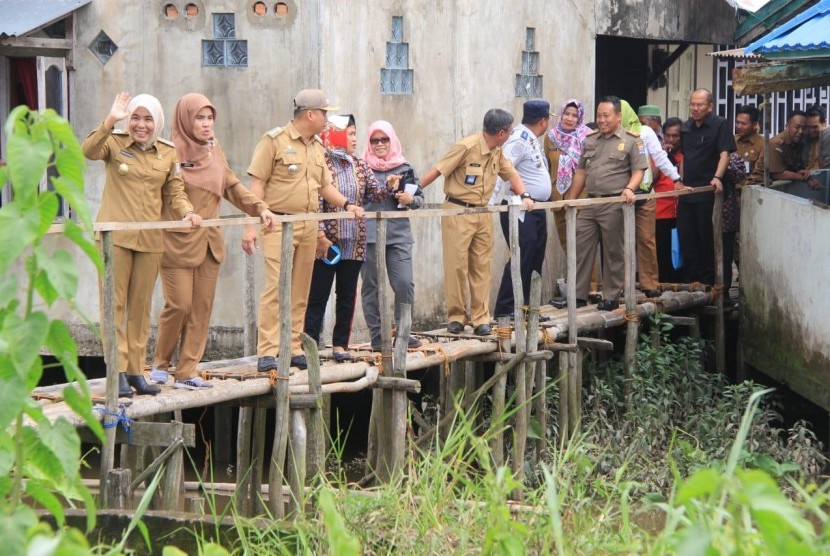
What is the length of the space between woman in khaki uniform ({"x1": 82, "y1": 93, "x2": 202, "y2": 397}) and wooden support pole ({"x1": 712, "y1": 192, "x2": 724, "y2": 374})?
579 cm

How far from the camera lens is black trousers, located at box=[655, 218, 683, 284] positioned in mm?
12156

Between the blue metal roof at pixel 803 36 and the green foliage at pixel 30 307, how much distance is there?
22.5 feet

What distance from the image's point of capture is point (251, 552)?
18.0 feet

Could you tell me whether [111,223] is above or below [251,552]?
above

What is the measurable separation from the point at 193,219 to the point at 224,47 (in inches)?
140

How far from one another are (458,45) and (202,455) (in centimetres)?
374

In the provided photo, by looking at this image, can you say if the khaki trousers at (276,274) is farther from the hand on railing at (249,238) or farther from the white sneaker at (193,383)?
the white sneaker at (193,383)

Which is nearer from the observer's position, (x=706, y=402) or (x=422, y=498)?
(x=422, y=498)

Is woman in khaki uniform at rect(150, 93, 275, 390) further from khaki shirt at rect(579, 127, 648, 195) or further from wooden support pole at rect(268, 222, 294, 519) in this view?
khaki shirt at rect(579, 127, 648, 195)

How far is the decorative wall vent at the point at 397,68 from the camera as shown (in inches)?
431

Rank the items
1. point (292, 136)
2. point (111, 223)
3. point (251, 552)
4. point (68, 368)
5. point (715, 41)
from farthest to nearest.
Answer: point (715, 41), point (292, 136), point (111, 223), point (251, 552), point (68, 368)

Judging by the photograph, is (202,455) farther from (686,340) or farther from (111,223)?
(111,223)

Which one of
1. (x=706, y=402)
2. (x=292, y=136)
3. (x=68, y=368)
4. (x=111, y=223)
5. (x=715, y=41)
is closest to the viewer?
(x=68, y=368)

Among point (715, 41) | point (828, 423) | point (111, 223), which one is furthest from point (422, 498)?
point (715, 41)
